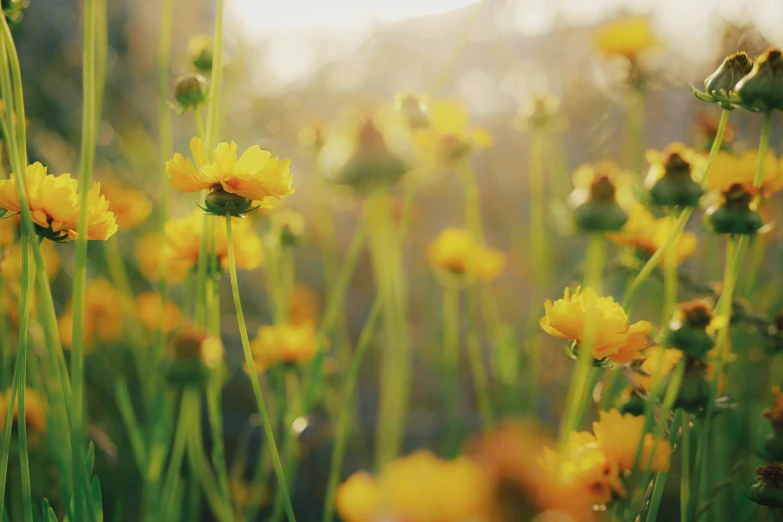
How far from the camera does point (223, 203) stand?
0.51 m

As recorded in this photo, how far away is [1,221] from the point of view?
2.56ft

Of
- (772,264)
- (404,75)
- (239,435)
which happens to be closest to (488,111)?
(404,75)

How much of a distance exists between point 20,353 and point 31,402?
438 millimetres

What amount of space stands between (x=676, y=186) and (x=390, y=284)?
274mm

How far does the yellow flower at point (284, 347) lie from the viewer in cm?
88

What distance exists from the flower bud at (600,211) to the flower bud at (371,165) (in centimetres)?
29

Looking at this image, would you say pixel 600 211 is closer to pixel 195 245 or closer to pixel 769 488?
pixel 769 488

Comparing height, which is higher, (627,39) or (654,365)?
(627,39)

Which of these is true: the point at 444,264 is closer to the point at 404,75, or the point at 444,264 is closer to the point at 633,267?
the point at 633,267

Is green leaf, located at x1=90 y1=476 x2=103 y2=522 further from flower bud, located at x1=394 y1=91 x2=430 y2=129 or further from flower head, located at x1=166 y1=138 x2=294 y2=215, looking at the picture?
flower bud, located at x1=394 y1=91 x2=430 y2=129

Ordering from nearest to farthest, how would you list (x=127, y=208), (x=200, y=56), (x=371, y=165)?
(x=371, y=165) < (x=200, y=56) < (x=127, y=208)

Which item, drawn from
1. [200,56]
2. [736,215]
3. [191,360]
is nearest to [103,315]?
[200,56]

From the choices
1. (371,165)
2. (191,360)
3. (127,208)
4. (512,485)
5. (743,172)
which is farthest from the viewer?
(127,208)

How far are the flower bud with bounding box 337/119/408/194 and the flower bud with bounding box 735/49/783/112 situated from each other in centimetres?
31
